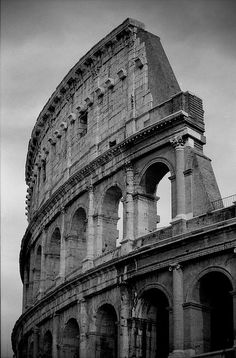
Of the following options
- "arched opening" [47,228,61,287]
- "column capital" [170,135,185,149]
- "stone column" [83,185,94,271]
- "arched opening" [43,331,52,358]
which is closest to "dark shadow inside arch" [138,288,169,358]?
"stone column" [83,185,94,271]

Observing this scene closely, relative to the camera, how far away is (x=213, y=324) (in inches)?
937

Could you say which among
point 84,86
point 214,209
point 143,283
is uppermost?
point 84,86

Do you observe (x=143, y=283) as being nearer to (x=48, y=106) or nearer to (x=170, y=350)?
(x=170, y=350)

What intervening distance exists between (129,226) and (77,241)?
5188 mm

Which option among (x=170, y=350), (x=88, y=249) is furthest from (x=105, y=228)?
(x=170, y=350)

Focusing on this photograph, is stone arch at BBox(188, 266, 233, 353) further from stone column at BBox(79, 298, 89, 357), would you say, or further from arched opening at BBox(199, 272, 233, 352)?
stone column at BBox(79, 298, 89, 357)

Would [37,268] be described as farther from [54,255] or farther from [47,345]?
[47,345]

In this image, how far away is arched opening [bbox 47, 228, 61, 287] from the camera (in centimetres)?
3344

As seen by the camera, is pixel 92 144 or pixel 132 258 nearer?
pixel 132 258

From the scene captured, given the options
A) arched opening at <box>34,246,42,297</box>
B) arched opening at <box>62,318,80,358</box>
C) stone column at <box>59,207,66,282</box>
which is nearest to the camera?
arched opening at <box>62,318,80,358</box>

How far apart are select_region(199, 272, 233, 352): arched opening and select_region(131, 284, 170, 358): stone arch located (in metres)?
1.61

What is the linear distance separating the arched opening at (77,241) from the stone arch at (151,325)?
20.1 ft

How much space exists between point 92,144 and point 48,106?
21.4ft

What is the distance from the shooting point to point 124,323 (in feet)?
82.1
